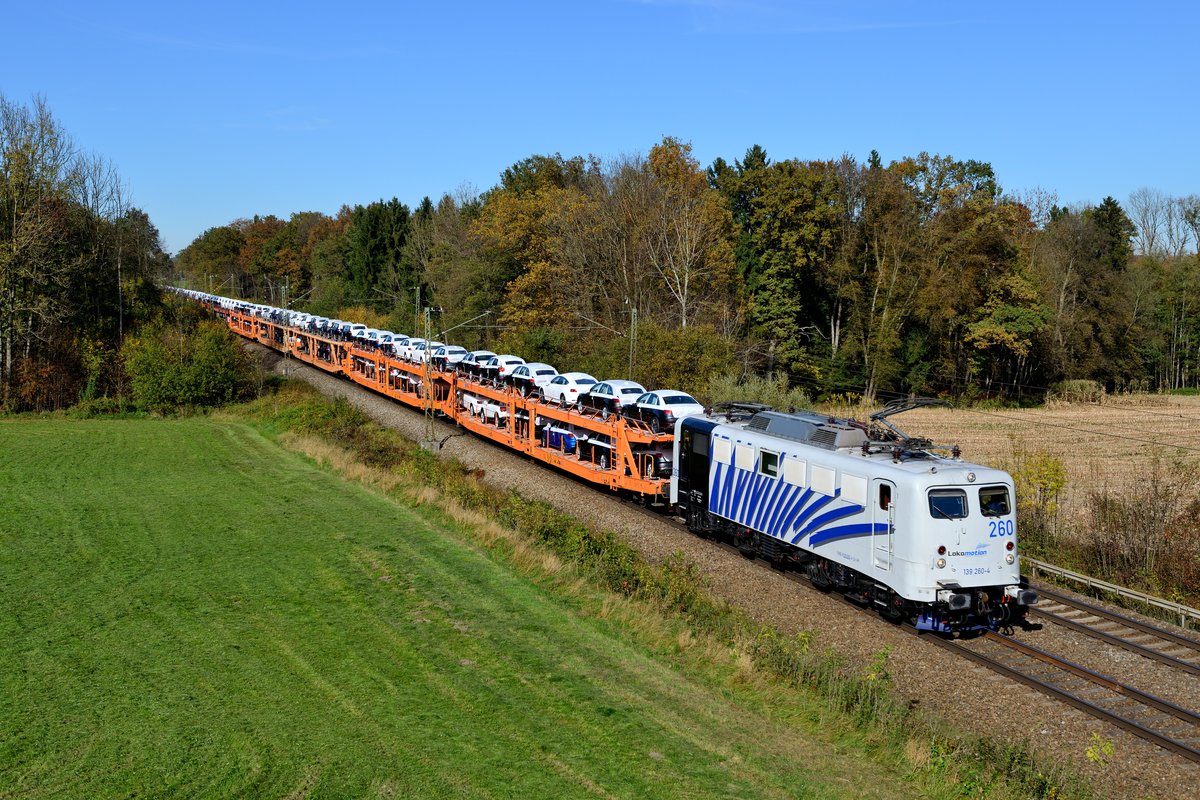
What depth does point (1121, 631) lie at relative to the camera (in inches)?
693

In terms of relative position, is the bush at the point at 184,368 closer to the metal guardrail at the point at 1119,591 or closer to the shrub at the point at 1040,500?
the shrub at the point at 1040,500

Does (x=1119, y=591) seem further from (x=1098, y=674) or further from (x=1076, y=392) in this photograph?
(x=1076, y=392)

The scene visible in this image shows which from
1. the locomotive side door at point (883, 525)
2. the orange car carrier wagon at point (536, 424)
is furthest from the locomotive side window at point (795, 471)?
the orange car carrier wagon at point (536, 424)

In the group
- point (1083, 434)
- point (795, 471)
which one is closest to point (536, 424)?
point (795, 471)

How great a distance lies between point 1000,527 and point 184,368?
47.4 meters

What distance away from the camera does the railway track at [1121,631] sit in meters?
16.2

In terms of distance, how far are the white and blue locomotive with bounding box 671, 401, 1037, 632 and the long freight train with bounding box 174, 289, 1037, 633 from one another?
27mm

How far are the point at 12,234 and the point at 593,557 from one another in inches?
1730

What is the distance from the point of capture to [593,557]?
22016 millimetres

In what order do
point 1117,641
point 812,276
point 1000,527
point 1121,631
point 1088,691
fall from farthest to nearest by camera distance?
point 812,276 < point 1121,631 < point 1000,527 < point 1117,641 < point 1088,691

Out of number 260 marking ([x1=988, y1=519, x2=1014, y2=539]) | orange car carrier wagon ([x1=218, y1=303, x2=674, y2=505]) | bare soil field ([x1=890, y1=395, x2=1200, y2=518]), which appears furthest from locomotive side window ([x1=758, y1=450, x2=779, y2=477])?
bare soil field ([x1=890, y1=395, x2=1200, y2=518])

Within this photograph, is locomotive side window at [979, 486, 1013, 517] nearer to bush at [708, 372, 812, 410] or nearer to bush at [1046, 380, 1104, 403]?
bush at [708, 372, 812, 410]

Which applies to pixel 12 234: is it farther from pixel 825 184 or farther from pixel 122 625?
pixel 825 184

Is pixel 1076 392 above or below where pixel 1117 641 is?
above
